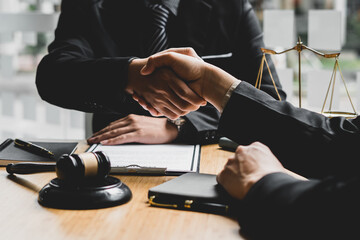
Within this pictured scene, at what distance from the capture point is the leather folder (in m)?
0.86

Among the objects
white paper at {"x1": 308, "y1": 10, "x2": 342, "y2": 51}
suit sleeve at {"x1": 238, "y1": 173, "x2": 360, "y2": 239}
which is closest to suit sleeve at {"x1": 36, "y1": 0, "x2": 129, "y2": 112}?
suit sleeve at {"x1": 238, "y1": 173, "x2": 360, "y2": 239}

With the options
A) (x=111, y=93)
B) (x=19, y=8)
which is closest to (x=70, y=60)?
(x=111, y=93)

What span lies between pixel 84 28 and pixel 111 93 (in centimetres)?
51

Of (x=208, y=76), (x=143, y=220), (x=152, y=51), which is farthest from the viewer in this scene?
(x=152, y=51)

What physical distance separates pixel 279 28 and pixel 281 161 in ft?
3.81

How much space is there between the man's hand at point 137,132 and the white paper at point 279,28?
2.61 ft

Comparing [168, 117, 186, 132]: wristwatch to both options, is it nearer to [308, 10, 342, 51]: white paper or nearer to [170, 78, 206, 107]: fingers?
[170, 78, 206, 107]: fingers

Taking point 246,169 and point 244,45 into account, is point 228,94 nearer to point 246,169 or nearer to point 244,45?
point 246,169

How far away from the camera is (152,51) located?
1753 millimetres

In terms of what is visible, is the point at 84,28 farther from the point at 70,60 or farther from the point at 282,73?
the point at 282,73

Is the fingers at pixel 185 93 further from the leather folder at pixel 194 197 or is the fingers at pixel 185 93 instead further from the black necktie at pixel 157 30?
the black necktie at pixel 157 30

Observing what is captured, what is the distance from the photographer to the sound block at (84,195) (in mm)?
869

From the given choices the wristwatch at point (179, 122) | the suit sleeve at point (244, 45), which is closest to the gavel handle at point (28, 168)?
the wristwatch at point (179, 122)

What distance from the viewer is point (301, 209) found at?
0.71m
